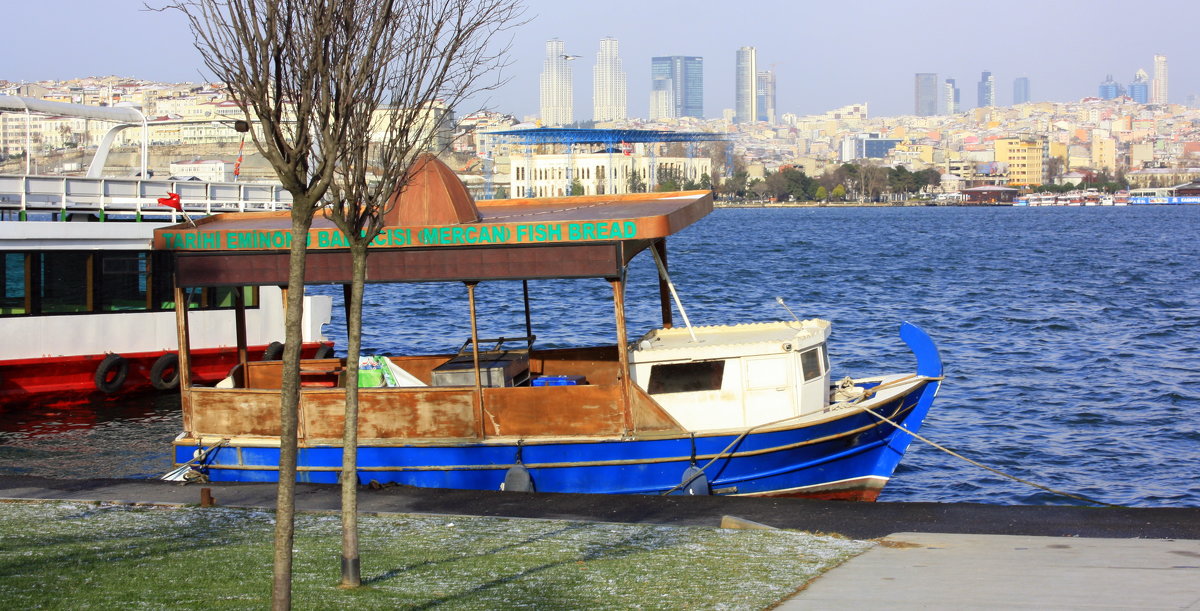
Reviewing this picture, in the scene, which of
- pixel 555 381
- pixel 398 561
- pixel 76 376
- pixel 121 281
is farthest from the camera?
pixel 121 281

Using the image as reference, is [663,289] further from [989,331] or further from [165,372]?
[989,331]

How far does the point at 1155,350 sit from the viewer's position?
3441 centimetres

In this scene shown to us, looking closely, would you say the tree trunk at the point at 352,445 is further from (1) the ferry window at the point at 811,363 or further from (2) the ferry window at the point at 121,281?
(2) the ferry window at the point at 121,281

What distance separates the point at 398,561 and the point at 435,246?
16.0 ft

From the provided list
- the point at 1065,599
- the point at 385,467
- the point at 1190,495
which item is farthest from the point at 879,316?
the point at 1065,599

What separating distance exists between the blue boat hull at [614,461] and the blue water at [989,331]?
12.5 ft

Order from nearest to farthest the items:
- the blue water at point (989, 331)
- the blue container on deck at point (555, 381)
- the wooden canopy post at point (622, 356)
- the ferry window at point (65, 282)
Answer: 1. the wooden canopy post at point (622, 356)
2. the blue container on deck at point (555, 381)
3. the blue water at point (989, 331)
4. the ferry window at point (65, 282)

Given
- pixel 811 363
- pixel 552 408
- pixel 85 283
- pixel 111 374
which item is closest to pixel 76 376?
pixel 111 374

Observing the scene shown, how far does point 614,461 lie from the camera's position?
14.1 meters

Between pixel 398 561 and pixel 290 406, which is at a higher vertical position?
pixel 290 406

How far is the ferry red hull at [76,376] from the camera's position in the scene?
22953 millimetres

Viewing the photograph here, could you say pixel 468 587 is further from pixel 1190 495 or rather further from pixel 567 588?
pixel 1190 495

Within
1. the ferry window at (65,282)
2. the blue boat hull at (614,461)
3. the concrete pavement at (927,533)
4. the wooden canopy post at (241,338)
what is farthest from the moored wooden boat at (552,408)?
the ferry window at (65,282)

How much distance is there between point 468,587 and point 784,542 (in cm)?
315
